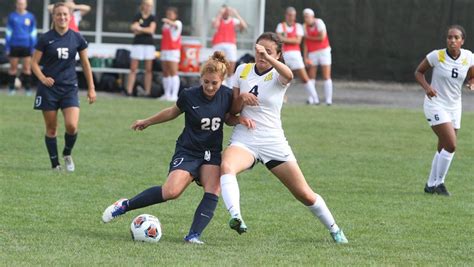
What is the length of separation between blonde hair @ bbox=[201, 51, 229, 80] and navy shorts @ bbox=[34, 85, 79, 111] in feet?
14.5

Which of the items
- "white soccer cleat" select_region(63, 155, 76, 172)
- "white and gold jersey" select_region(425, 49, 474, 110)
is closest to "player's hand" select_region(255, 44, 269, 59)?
"white and gold jersey" select_region(425, 49, 474, 110)

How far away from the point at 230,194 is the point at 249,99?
0.79 m

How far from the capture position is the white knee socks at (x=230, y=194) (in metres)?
8.23

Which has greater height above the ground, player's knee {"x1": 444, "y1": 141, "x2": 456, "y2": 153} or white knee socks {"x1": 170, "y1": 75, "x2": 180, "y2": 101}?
player's knee {"x1": 444, "y1": 141, "x2": 456, "y2": 153}

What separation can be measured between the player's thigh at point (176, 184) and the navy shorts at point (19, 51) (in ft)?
48.8

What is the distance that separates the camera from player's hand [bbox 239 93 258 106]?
850cm

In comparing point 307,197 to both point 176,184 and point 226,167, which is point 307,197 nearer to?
point 226,167

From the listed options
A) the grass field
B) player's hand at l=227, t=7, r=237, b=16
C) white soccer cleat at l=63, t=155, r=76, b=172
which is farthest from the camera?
player's hand at l=227, t=7, r=237, b=16

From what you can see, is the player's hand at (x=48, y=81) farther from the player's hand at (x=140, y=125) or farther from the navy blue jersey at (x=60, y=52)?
the player's hand at (x=140, y=125)

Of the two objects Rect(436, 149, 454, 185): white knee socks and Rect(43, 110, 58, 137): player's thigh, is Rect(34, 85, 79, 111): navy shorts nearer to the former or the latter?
Rect(43, 110, 58, 137): player's thigh

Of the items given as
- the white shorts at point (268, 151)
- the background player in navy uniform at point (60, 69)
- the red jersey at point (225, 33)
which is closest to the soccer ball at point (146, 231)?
the white shorts at point (268, 151)

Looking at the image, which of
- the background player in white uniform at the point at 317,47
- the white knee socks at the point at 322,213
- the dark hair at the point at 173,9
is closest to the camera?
the white knee socks at the point at 322,213

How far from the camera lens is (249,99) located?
27.9 feet

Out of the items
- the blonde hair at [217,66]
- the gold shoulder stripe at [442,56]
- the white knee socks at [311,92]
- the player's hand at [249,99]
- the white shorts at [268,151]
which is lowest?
the white knee socks at [311,92]
